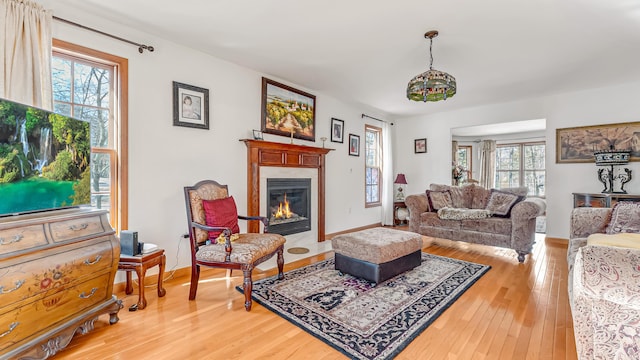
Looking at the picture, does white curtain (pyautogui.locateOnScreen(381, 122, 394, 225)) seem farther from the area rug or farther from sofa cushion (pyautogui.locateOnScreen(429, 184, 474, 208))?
the area rug

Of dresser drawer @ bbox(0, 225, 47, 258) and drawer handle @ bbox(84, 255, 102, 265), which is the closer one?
dresser drawer @ bbox(0, 225, 47, 258)

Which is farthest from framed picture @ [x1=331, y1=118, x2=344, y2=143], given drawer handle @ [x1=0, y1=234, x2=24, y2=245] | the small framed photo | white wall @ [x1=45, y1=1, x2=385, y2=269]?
drawer handle @ [x1=0, y1=234, x2=24, y2=245]

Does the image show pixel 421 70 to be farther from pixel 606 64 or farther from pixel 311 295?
pixel 311 295

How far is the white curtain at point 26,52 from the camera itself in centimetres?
195

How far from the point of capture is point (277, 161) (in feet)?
12.8

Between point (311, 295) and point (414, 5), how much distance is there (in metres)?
2.57

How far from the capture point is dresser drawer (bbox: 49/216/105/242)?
5.54 feet

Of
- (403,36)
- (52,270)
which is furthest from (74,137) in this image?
(403,36)

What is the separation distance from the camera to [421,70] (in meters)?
3.62

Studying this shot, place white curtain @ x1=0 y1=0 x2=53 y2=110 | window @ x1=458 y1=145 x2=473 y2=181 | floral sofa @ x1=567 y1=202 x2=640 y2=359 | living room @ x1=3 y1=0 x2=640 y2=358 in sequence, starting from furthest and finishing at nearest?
window @ x1=458 y1=145 x2=473 y2=181 < living room @ x1=3 y1=0 x2=640 y2=358 < white curtain @ x1=0 y1=0 x2=53 y2=110 < floral sofa @ x1=567 y1=202 x2=640 y2=359

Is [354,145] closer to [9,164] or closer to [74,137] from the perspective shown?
[74,137]

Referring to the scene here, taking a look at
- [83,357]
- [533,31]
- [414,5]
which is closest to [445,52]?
[533,31]

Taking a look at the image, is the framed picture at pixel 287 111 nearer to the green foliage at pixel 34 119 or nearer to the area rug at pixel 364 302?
the area rug at pixel 364 302

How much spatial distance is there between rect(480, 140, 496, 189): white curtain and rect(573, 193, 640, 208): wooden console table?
13.4 feet
